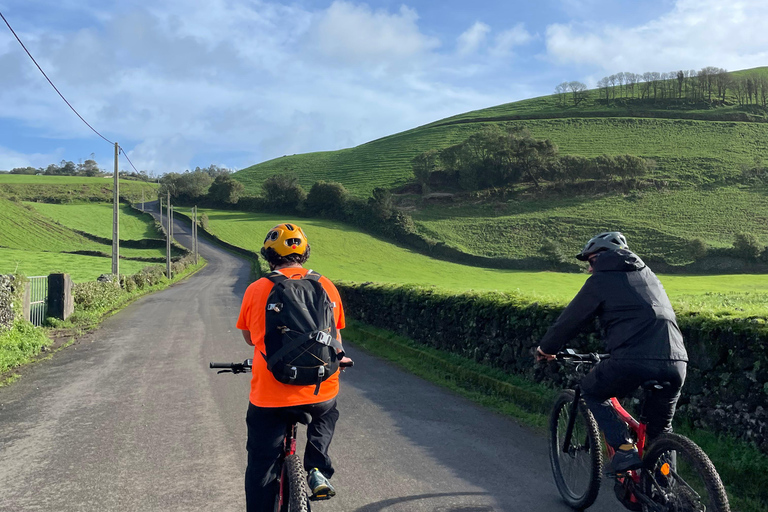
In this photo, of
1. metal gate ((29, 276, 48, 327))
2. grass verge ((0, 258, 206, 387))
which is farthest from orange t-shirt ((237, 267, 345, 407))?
metal gate ((29, 276, 48, 327))

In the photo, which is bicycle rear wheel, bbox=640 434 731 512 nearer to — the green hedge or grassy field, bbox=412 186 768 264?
the green hedge

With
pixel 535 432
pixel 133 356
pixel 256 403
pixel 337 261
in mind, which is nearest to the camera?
pixel 256 403

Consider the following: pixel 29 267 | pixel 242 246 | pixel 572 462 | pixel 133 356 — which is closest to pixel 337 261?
pixel 242 246

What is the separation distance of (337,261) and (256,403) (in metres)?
53.7

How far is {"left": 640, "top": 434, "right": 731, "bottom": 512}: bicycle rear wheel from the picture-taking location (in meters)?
3.10

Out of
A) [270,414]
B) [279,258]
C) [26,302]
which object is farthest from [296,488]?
[26,302]

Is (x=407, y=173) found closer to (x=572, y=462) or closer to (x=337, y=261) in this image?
(x=337, y=261)

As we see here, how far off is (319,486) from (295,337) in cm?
81

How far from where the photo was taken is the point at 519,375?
26.7 ft

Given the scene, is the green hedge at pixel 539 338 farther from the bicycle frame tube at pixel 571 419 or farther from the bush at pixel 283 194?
the bush at pixel 283 194

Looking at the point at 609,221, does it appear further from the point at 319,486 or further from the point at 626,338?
the point at 319,486

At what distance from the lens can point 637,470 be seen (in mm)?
3723

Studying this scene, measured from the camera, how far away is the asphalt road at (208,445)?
4.53 m

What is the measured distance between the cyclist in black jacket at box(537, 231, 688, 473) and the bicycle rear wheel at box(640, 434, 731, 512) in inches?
5.5
